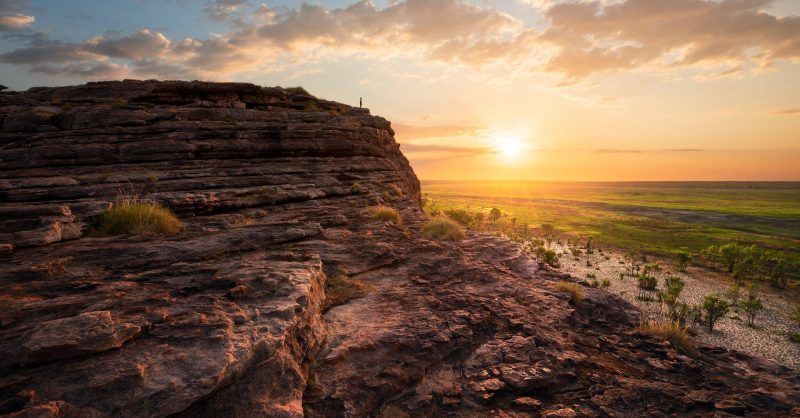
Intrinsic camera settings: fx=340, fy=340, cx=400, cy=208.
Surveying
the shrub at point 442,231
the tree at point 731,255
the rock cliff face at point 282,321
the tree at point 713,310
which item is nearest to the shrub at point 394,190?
the rock cliff face at point 282,321

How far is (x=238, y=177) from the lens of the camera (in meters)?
17.4

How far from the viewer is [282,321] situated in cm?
706

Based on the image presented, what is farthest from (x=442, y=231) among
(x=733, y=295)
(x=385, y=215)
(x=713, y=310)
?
(x=733, y=295)

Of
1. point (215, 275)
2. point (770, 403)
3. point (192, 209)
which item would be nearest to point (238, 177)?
point (192, 209)

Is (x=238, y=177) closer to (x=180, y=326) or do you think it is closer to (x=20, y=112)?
(x=180, y=326)

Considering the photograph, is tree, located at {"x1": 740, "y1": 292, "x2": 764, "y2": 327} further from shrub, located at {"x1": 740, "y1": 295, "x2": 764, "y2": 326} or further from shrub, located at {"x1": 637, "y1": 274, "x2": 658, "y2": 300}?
shrub, located at {"x1": 637, "y1": 274, "x2": 658, "y2": 300}

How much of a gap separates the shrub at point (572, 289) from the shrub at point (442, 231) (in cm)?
540

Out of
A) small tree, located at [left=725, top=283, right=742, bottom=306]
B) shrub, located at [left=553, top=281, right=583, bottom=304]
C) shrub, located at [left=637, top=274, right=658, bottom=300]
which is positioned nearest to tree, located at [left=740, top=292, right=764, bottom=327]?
small tree, located at [left=725, top=283, right=742, bottom=306]

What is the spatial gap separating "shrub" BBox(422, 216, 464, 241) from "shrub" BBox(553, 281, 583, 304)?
540 centimetres

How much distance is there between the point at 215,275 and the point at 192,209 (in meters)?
6.70

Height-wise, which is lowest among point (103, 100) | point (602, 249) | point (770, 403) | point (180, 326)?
point (602, 249)

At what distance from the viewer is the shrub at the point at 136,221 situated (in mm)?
11023

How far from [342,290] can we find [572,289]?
812 centimetres

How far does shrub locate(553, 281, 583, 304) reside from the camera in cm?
1184
